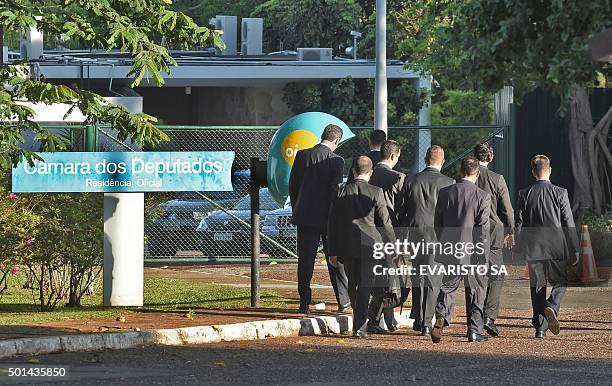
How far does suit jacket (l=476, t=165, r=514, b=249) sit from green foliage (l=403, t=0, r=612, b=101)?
295 centimetres

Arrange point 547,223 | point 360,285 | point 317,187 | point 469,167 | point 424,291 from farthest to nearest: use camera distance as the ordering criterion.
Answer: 1. point 317,187
2. point 424,291
3. point 547,223
4. point 360,285
5. point 469,167

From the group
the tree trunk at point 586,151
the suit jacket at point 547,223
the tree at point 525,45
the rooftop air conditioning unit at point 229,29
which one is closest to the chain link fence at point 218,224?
the tree trunk at point 586,151

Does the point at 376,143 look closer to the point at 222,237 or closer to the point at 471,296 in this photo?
the point at 471,296

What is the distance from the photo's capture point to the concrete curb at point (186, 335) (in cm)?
1223

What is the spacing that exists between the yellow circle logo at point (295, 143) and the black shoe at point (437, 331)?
12.1 ft

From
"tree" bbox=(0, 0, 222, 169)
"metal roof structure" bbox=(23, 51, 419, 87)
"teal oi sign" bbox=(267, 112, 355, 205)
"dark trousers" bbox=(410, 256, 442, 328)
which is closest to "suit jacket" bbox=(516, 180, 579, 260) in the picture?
"dark trousers" bbox=(410, 256, 442, 328)

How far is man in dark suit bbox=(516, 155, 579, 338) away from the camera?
14008mm

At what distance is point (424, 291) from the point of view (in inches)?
560

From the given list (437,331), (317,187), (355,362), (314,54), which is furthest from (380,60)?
(314,54)

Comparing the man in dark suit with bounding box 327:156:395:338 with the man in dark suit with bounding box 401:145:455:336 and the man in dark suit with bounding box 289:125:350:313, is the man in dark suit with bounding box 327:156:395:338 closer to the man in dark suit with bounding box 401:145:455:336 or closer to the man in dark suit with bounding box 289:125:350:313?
the man in dark suit with bounding box 401:145:455:336

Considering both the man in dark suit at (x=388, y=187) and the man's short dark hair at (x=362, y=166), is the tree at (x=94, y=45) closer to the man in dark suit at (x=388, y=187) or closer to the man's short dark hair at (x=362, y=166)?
the man's short dark hair at (x=362, y=166)

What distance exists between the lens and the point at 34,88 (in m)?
13.0

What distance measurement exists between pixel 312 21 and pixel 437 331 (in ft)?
106

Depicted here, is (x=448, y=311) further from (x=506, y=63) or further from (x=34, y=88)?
(x=34, y=88)
